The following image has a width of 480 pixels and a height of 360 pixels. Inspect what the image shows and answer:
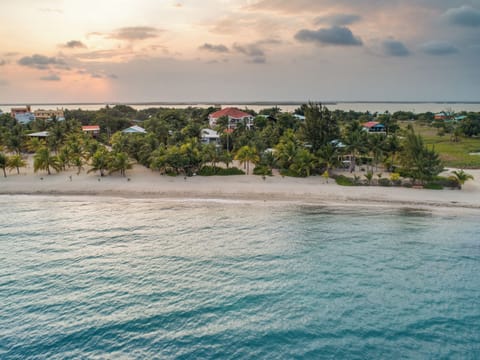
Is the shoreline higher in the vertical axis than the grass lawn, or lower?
lower

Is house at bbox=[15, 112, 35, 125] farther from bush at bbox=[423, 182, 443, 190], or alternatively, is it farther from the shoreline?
bush at bbox=[423, 182, 443, 190]

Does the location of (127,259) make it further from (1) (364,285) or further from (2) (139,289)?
(1) (364,285)

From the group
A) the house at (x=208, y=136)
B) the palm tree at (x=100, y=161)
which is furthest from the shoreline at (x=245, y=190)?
the house at (x=208, y=136)

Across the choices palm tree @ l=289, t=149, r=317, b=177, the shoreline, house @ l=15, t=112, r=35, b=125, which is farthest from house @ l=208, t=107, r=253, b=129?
house @ l=15, t=112, r=35, b=125

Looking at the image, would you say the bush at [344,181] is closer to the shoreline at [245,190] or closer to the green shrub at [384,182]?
the shoreline at [245,190]

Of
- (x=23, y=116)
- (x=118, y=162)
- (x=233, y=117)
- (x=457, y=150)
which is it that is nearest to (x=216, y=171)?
(x=118, y=162)

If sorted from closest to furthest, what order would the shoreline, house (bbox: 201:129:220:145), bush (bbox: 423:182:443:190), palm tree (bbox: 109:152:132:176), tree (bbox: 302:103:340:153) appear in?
the shoreline < bush (bbox: 423:182:443:190) < palm tree (bbox: 109:152:132:176) < tree (bbox: 302:103:340:153) < house (bbox: 201:129:220:145)

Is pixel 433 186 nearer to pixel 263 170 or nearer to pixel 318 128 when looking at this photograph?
pixel 318 128

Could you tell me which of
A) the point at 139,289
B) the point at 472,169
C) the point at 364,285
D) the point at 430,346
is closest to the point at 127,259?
the point at 139,289
